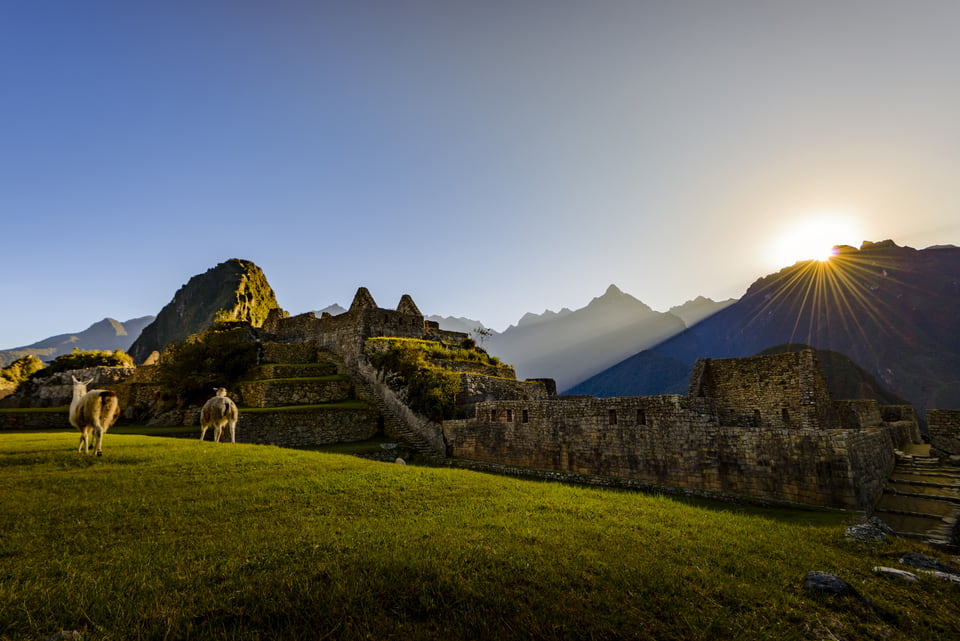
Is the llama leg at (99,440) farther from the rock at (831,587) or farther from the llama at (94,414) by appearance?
the rock at (831,587)

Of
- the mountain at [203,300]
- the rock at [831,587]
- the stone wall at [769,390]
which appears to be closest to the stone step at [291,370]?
the stone wall at [769,390]

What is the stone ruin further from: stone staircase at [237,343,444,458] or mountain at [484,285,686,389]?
mountain at [484,285,686,389]

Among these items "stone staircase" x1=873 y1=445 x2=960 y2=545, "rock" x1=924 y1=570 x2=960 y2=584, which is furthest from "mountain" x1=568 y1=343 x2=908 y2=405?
"rock" x1=924 y1=570 x2=960 y2=584

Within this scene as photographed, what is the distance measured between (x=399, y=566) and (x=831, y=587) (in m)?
6.21

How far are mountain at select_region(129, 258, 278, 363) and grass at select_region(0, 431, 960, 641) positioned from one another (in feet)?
390

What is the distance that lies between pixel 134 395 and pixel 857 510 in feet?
134

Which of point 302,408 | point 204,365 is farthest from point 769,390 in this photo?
point 204,365

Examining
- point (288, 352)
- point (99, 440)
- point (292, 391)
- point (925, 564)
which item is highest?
point (288, 352)

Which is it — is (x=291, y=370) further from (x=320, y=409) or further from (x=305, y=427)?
(x=305, y=427)

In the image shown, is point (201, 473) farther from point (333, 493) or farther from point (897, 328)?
point (897, 328)

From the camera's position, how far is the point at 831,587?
19.4ft

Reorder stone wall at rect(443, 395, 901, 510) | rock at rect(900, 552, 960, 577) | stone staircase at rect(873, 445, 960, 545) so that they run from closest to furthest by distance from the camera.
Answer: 1. rock at rect(900, 552, 960, 577)
2. stone staircase at rect(873, 445, 960, 545)
3. stone wall at rect(443, 395, 901, 510)

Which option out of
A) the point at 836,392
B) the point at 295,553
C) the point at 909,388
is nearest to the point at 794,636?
the point at 295,553

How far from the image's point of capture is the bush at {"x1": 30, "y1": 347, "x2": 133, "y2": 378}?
1525 inches
